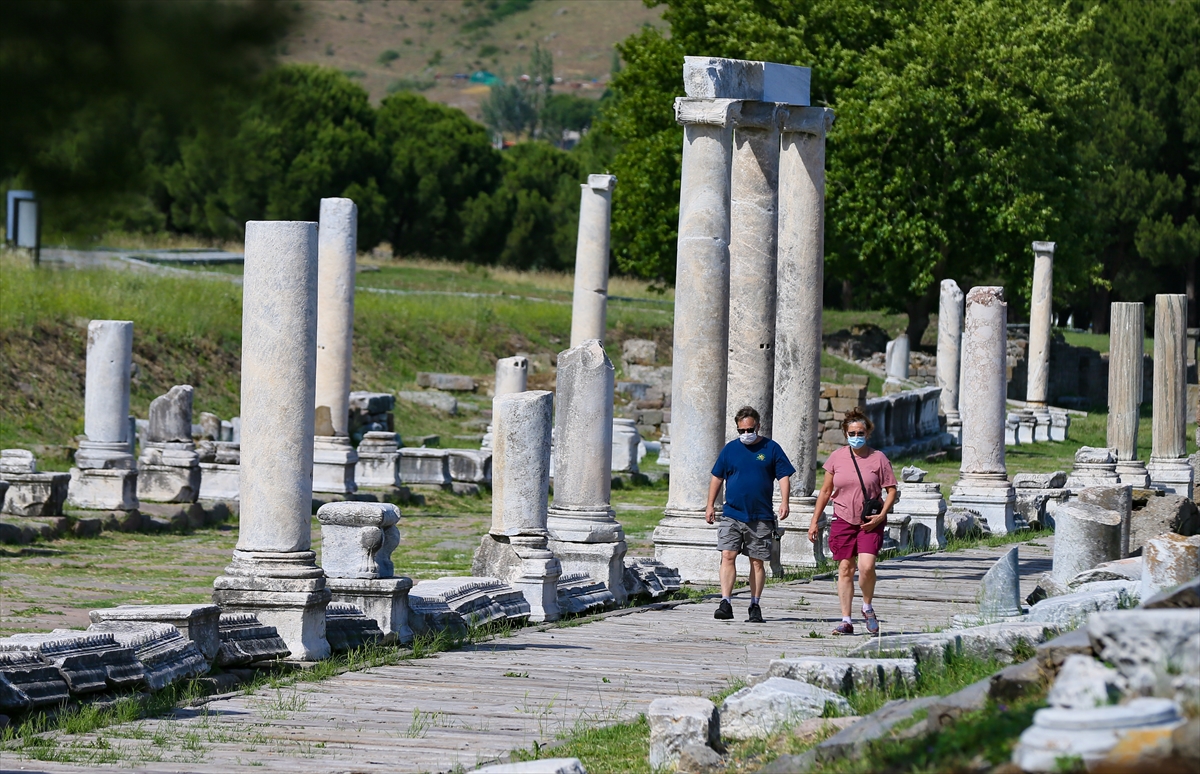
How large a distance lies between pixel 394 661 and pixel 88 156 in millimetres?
7164

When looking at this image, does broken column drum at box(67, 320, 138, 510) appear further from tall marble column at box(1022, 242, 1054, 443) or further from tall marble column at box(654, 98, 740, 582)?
tall marble column at box(1022, 242, 1054, 443)

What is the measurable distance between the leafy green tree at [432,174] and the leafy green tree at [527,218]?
2.04ft

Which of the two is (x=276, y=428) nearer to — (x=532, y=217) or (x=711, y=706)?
(x=711, y=706)

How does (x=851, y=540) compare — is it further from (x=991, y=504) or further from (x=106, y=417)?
(x=106, y=417)

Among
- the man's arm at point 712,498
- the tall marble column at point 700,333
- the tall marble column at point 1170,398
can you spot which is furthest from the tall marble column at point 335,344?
the tall marble column at point 1170,398

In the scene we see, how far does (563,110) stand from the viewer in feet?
427

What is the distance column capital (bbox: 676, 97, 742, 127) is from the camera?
49.8ft

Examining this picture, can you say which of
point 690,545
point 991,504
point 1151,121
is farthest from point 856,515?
point 1151,121

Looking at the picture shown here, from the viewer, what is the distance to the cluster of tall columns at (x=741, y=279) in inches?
600

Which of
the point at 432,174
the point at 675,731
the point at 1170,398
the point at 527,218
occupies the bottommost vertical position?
the point at 675,731

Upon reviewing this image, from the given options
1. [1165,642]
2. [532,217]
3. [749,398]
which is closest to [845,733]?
[1165,642]

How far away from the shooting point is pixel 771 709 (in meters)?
7.78

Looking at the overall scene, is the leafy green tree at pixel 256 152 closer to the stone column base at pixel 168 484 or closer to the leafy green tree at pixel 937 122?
the stone column base at pixel 168 484

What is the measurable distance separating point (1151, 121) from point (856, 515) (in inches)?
1854
